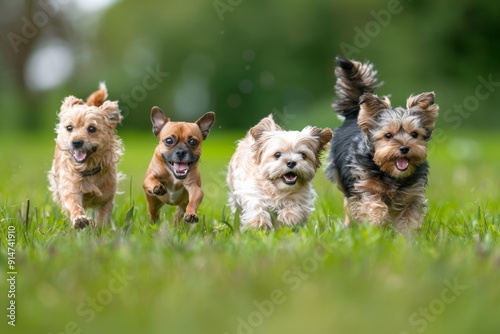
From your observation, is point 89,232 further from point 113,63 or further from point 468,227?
point 113,63

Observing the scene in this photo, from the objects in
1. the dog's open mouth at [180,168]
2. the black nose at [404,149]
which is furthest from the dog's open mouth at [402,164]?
the dog's open mouth at [180,168]

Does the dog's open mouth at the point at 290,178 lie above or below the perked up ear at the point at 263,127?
below

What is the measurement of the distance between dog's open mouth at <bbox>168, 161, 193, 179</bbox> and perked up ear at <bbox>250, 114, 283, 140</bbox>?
0.63m

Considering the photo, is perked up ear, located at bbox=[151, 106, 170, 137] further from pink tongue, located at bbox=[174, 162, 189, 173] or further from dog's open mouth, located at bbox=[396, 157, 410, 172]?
dog's open mouth, located at bbox=[396, 157, 410, 172]

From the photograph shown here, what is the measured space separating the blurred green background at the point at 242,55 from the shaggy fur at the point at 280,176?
52.4 feet

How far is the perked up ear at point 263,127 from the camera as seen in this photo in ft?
21.0

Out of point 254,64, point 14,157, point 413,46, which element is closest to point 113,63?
point 254,64

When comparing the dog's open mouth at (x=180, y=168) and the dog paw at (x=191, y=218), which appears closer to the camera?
the dog paw at (x=191, y=218)

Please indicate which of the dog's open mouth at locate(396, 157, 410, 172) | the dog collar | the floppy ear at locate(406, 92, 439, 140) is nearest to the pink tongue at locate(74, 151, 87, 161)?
the dog collar

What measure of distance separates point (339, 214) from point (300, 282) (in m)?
3.38

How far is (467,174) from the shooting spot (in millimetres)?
12547

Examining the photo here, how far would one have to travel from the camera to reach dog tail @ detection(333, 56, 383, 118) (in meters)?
7.40

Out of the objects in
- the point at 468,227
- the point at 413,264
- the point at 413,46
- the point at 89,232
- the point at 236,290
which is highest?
the point at 413,46

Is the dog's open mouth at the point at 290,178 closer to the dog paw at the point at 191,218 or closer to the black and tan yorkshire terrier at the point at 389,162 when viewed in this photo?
the black and tan yorkshire terrier at the point at 389,162
